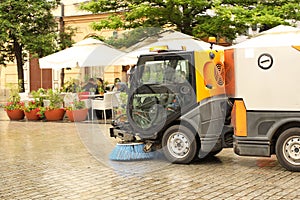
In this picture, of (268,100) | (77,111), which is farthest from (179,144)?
(77,111)

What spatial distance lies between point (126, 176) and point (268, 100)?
8.09ft

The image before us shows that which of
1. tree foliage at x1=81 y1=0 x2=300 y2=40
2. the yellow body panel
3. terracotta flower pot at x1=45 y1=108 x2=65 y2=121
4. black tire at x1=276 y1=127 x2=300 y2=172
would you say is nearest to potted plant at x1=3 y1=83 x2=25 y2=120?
terracotta flower pot at x1=45 y1=108 x2=65 y2=121

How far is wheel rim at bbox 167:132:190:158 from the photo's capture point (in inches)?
352

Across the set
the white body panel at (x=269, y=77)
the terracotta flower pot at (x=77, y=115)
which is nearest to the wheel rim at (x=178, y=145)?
the white body panel at (x=269, y=77)

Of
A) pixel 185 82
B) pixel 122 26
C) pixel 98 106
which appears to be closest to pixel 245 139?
pixel 185 82

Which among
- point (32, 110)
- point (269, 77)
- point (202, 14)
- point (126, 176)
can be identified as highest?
point (202, 14)

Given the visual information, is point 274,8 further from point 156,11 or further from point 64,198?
point 64,198

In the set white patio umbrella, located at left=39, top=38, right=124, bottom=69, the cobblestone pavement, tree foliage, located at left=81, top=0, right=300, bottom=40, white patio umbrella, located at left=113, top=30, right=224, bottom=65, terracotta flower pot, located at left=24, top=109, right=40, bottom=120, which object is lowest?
the cobblestone pavement

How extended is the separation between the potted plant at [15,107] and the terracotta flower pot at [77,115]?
1954mm

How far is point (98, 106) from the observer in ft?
52.0

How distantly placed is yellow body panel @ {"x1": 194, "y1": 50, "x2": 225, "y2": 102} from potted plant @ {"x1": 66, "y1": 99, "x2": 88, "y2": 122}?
661 centimetres

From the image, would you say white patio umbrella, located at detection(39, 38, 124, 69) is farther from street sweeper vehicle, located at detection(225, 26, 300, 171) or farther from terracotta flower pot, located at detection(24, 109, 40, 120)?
street sweeper vehicle, located at detection(225, 26, 300, 171)

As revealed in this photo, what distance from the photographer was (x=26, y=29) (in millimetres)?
23359

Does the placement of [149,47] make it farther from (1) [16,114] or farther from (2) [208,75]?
(1) [16,114]
